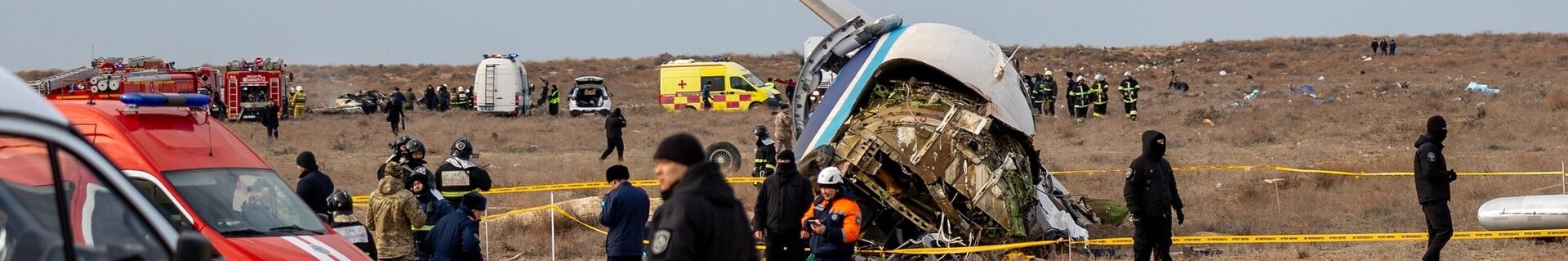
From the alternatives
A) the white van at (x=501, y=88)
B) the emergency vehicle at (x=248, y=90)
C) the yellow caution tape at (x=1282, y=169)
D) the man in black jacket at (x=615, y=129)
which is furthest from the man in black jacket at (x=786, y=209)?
the white van at (x=501, y=88)

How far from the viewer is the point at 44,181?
4.23 m

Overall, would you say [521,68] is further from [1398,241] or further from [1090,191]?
[1398,241]

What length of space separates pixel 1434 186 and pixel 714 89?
3226 centimetres

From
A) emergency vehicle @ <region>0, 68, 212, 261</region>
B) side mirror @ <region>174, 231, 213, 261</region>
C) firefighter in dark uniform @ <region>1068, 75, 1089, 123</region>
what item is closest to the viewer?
side mirror @ <region>174, 231, 213, 261</region>

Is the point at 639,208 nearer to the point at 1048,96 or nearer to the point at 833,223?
the point at 833,223

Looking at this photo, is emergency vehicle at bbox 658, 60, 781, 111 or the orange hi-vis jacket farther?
emergency vehicle at bbox 658, 60, 781, 111

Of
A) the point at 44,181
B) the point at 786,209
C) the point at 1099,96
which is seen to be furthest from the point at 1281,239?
the point at 1099,96

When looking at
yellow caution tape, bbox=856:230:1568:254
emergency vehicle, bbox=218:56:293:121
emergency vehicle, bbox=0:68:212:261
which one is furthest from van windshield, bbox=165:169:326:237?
emergency vehicle, bbox=218:56:293:121

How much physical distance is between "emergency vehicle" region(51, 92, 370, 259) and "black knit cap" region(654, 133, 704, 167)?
3145 mm

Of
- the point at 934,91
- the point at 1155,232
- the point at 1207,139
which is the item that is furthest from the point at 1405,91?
the point at 1155,232

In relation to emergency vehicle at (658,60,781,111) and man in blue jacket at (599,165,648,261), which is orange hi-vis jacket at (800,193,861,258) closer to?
man in blue jacket at (599,165,648,261)

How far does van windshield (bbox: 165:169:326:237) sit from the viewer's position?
8.26 m

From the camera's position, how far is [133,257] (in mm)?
4508

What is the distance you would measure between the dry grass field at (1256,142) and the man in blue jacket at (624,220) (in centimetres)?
360
